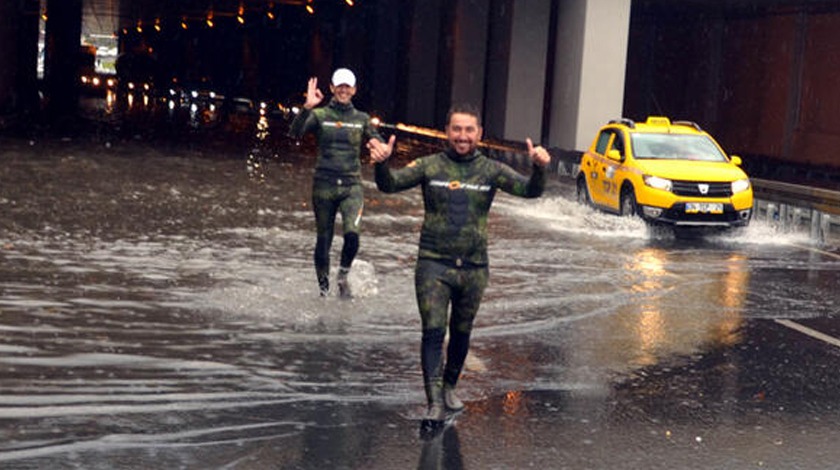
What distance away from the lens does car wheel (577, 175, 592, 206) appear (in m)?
23.2

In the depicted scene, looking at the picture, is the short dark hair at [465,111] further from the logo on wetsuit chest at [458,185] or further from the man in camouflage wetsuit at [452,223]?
the logo on wetsuit chest at [458,185]

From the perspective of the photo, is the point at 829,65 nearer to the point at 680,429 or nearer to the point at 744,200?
the point at 744,200

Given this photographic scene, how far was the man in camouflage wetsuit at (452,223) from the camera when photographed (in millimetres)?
7934

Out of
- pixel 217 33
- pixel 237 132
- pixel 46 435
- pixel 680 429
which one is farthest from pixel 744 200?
pixel 217 33

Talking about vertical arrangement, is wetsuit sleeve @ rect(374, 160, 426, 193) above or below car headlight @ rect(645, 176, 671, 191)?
above

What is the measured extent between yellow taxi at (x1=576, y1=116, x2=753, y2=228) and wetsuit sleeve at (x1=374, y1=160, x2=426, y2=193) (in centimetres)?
1224

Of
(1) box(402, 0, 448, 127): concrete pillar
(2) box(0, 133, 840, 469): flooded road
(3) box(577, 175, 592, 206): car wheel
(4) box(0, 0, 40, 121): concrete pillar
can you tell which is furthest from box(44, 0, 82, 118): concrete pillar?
(2) box(0, 133, 840, 469): flooded road

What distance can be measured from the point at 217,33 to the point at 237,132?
70996mm

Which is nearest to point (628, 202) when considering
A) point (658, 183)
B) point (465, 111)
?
point (658, 183)

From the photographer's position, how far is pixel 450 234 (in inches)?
313

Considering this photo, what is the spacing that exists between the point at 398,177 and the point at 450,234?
44 centimetres

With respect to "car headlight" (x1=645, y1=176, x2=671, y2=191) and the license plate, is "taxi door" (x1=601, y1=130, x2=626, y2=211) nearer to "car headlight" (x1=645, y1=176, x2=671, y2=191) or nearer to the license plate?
"car headlight" (x1=645, y1=176, x2=671, y2=191)

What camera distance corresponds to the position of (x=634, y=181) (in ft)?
67.2

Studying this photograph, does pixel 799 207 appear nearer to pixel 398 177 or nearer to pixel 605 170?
pixel 605 170
